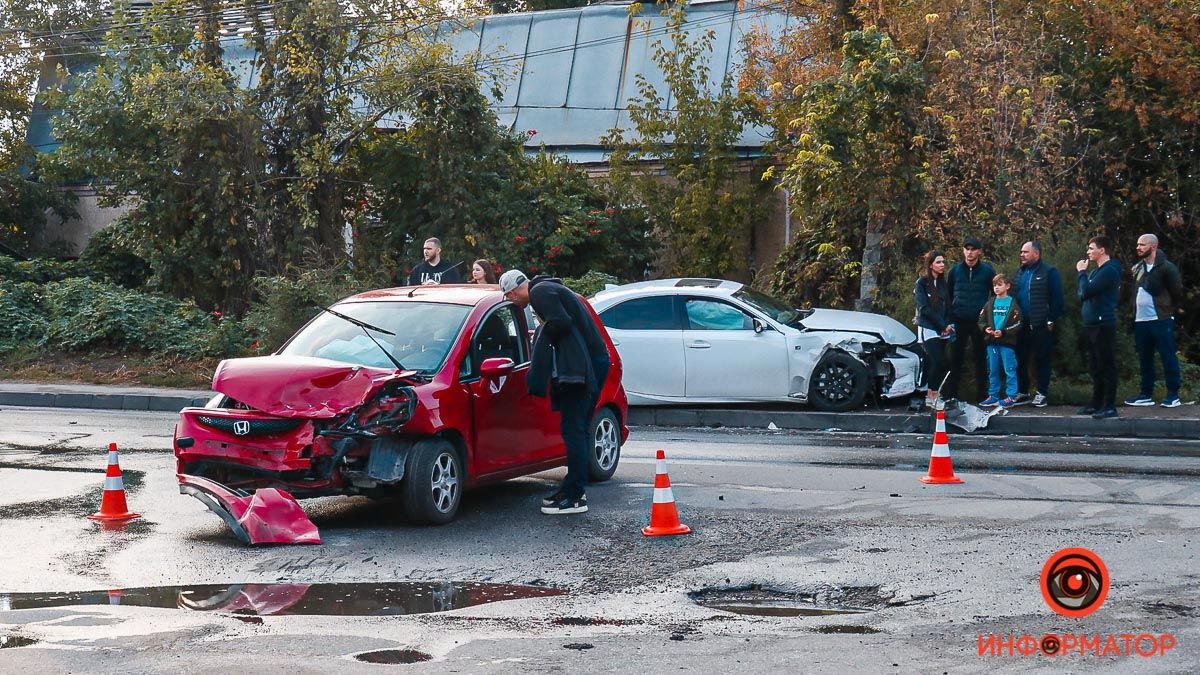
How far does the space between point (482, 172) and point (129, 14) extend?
846 centimetres

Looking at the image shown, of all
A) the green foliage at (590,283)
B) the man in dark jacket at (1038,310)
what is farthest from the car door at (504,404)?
the green foliage at (590,283)

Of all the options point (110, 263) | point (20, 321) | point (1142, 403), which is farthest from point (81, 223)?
point (1142, 403)

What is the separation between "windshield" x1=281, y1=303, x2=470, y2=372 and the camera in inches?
366

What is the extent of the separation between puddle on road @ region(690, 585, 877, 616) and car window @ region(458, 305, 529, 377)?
2.89 metres

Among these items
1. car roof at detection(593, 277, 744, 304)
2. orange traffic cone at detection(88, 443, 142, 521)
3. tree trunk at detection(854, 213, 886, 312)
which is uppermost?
tree trunk at detection(854, 213, 886, 312)

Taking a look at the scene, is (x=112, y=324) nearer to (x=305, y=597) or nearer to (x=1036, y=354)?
(x=1036, y=354)

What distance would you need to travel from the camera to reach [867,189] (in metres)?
18.5

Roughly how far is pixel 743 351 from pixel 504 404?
6.13 meters

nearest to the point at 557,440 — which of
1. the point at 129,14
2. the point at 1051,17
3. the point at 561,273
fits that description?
the point at 1051,17

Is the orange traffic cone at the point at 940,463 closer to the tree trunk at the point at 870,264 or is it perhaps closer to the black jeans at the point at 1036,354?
the black jeans at the point at 1036,354

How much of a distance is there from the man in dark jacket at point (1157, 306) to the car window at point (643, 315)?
5030 millimetres

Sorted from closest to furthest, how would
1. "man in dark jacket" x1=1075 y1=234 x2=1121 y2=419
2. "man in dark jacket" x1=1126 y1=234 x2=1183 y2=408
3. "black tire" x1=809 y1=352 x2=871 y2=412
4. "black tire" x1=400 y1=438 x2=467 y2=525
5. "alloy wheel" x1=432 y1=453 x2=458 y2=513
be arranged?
"black tire" x1=400 y1=438 x2=467 y2=525 → "alloy wheel" x1=432 y1=453 x2=458 y2=513 → "man in dark jacket" x1=1075 y1=234 x2=1121 y2=419 → "man in dark jacket" x1=1126 y1=234 x2=1183 y2=408 → "black tire" x1=809 y1=352 x2=871 y2=412

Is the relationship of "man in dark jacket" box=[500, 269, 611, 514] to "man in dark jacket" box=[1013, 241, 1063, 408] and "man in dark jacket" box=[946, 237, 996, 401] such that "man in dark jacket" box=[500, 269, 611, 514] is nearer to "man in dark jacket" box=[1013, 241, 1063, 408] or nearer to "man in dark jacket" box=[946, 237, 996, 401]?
"man in dark jacket" box=[946, 237, 996, 401]

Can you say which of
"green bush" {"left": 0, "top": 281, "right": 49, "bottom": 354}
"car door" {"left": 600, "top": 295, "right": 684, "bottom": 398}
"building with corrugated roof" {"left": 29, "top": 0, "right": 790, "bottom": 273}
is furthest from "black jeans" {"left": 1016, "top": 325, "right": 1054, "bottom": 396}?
"green bush" {"left": 0, "top": 281, "right": 49, "bottom": 354}
